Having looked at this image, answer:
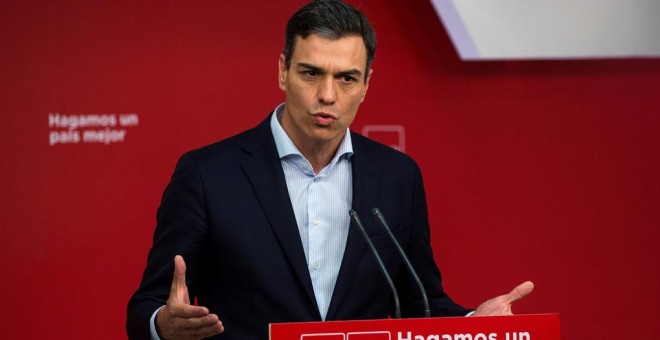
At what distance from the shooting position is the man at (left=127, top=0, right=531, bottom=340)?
6.98 ft

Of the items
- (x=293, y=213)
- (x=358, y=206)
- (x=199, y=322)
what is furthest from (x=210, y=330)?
(x=358, y=206)

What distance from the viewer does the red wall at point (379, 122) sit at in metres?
3.37

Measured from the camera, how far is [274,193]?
2.19 meters

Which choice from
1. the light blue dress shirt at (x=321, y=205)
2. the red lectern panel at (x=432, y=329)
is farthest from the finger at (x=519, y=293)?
the light blue dress shirt at (x=321, y=205)

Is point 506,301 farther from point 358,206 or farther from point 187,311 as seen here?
point 187,311

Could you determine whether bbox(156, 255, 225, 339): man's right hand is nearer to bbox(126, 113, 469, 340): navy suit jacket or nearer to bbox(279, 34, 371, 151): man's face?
bbox(126, 113, 469, 340): navy suit jacket

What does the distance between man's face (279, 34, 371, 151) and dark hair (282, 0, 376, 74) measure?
0.05 feet

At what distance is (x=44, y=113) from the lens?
337 cm

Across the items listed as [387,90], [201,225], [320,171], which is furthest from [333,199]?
[387,90]

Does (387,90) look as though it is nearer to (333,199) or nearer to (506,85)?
(506,85)

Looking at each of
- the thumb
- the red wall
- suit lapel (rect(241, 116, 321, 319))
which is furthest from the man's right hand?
the red wall

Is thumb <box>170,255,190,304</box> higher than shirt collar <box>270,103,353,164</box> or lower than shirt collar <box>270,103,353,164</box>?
lower

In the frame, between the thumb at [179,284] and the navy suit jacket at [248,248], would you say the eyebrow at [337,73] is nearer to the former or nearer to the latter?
the navy suit jacket at [248,248]

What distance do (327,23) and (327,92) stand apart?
16cm
